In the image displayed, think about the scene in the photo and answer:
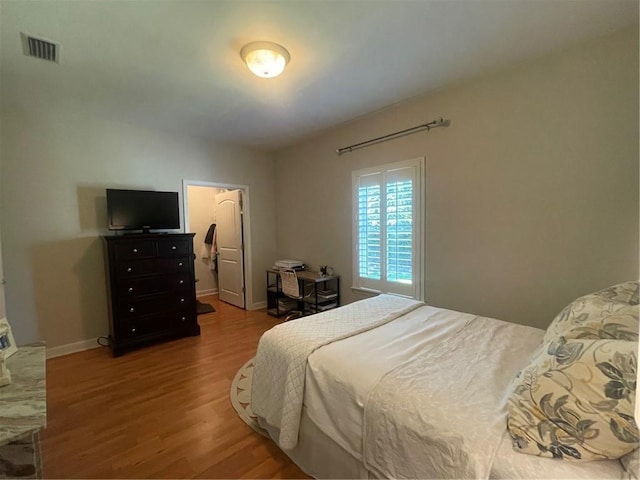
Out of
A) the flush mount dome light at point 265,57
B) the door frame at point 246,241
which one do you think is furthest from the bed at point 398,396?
the door frame at point 246,241

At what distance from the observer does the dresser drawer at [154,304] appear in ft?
10.2

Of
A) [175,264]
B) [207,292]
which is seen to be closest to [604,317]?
[175,264]

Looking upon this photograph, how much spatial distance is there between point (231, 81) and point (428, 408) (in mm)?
2721

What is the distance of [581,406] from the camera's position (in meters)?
0.87

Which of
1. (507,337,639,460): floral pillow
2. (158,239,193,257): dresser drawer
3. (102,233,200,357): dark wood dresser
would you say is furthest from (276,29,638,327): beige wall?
A: (102,233,200,357): dark wood dresser

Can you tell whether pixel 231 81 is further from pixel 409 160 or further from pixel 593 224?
pixel 593 224

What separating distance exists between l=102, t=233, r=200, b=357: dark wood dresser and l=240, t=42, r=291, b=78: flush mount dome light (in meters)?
2.19

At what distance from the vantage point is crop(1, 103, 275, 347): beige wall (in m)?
2.83

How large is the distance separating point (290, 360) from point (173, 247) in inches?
97.3

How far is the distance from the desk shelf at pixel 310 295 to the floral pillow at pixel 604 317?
2.60m

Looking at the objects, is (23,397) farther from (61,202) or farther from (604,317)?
(61,202)

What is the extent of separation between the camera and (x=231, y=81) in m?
2.47

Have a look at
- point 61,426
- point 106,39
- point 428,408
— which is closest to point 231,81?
point 106,39

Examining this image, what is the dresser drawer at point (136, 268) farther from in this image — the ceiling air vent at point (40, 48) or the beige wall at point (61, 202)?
the ceiling air vent at point (40, 48)
